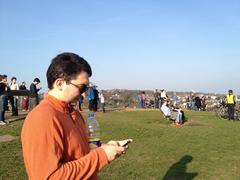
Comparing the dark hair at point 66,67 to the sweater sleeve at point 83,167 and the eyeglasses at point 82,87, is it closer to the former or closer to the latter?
the eyeglasses at point 82,87

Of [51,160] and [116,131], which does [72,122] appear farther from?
[116,131]

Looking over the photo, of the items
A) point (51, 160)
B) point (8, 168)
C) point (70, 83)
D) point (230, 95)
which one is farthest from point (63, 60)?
point (230, 95)

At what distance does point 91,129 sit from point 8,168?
5.07 meters

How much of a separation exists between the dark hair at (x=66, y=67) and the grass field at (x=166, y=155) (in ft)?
18.8

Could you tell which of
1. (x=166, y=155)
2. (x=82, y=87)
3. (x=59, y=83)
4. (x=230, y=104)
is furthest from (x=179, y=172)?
(x=230, y=104)

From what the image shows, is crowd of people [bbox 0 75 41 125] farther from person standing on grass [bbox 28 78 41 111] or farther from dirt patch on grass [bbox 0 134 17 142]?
dirt patch on grass [bbox 0 134 17 142]

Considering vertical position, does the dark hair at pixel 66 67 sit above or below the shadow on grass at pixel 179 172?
above

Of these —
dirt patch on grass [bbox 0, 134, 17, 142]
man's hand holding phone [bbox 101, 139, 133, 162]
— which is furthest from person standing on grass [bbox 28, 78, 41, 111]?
man's hand holding phone [bbox 101, 139, 133, 162]

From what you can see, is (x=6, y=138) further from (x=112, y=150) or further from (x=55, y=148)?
(x=55, y=148)

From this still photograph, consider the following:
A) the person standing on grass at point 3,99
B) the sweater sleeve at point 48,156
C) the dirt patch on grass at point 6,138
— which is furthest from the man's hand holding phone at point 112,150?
the person standing on grass at point 3,99

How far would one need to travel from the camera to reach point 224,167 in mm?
9570

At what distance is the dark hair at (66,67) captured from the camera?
2953 millimetres

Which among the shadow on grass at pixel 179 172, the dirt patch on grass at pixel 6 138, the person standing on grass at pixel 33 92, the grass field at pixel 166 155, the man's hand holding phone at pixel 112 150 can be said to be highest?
the person standing on grass at pixel 33 92

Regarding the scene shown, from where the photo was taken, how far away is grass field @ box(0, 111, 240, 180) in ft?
28.8
